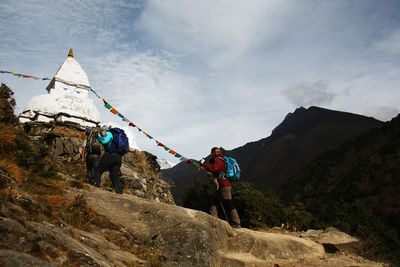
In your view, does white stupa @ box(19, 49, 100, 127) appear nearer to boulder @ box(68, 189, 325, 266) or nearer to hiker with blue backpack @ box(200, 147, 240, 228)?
boulder @ box(68, 189, 325, 266)

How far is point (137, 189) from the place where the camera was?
35.4 ft

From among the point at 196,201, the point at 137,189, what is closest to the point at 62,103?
the point at 137,189

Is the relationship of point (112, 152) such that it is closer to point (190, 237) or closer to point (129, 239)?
Result: point (129, 239)

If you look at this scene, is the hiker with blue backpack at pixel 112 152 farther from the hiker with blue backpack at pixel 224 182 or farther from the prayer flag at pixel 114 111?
the prayer flag at pixel 114 111

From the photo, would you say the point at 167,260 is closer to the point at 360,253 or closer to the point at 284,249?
the point at 284,249

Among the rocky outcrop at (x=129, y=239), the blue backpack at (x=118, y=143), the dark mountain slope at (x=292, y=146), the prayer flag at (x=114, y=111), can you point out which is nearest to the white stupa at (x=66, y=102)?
the prayer flag at (x=114, y=111)

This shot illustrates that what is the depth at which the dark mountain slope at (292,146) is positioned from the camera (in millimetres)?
63375

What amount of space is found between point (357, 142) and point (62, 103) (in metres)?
40.6

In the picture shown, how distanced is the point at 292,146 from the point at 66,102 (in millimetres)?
64534

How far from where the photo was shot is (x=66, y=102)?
51.1 ft

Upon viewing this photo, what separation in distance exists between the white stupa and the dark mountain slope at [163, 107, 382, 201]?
4030 centimetres

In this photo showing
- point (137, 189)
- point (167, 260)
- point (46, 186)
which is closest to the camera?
point (167, 260)

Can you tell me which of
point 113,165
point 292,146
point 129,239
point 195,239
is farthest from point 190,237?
point 292,146

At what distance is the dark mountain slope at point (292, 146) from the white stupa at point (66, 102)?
40298 mm
